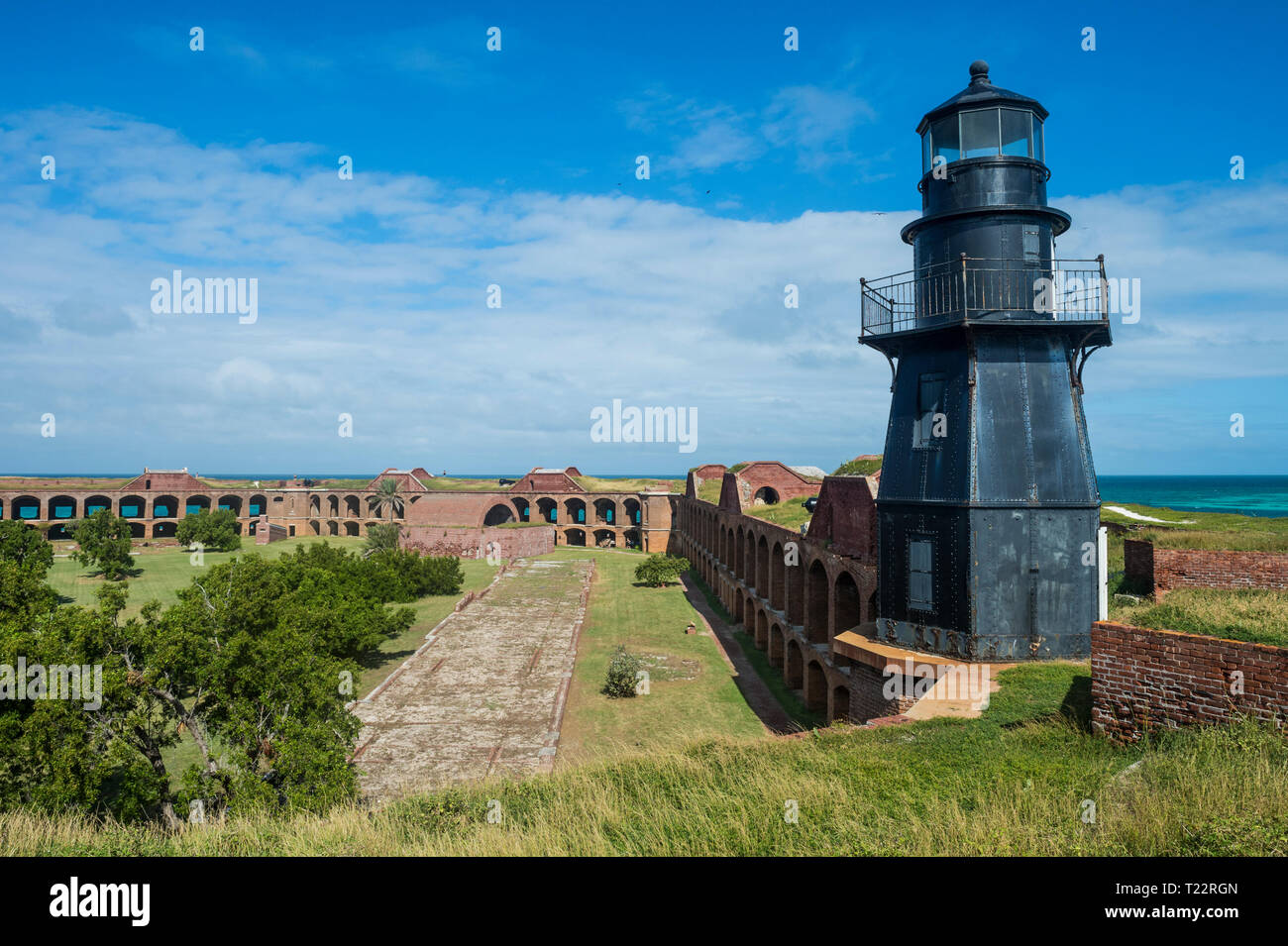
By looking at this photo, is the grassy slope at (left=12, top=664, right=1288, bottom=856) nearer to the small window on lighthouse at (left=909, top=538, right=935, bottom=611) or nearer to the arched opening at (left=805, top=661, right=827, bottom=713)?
the small window on lighthouse at (left=909, top=538, right=935, bottom=611)

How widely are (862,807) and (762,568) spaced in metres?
22.8

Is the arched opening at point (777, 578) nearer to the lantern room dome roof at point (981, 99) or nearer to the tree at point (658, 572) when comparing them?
the lantern room dome roof at point (981, 99)

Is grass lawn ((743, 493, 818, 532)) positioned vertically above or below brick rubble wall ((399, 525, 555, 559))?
above

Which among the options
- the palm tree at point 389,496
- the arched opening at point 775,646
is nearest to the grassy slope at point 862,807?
the arched opening at point 775,646

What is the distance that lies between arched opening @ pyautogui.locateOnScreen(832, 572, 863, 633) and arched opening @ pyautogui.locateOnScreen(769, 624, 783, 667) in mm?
6540

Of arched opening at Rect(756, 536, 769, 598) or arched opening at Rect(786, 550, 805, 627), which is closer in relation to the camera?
arched opening at Rect(786, 550, 805, 627)

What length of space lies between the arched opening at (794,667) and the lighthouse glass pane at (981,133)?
49.8ft

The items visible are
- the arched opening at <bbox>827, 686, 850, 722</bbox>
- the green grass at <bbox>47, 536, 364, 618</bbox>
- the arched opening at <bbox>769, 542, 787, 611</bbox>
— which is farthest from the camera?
the green grass at <bbox>47, 536, 364, 618</bbox>

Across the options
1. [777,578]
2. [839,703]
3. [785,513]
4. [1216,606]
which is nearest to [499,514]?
[785,513]

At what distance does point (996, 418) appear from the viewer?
541 inches

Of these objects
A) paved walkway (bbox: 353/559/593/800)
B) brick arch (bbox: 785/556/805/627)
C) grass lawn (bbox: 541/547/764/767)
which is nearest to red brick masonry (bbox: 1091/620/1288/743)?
grass lawn (bbox: 541/547/764/767)

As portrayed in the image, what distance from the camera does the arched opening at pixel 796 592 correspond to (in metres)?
23.7

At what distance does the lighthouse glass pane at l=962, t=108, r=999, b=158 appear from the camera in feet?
46.3

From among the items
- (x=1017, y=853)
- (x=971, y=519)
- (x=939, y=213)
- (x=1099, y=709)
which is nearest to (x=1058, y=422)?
(x=971, y=519)
